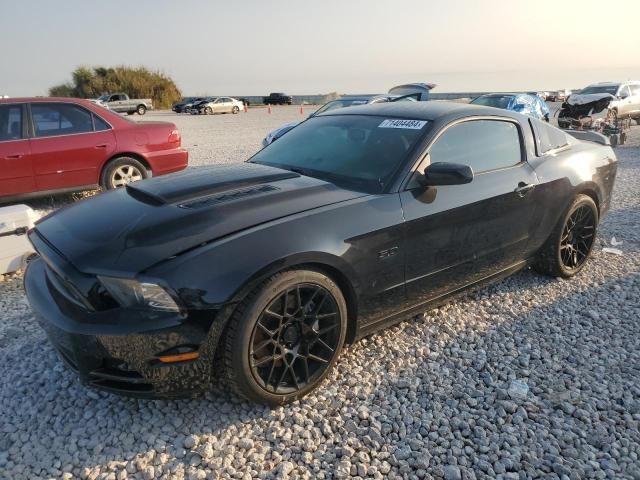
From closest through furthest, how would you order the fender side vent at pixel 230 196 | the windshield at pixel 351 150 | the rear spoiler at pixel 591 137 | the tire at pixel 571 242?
the fender side vent at pixel 230 196, the windshield at pixel 351 150, the tire at pixel 571 242, the rear spoiler at pixel 591 137

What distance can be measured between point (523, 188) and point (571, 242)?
1.01 metres

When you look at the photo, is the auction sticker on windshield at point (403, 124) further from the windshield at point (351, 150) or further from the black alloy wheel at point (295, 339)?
the black alloy wheel at point (295, 339)

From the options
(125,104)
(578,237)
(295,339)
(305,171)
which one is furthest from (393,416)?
(125,104)

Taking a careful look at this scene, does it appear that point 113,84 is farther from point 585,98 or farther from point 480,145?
point 480,145

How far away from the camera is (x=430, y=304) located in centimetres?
→ 319

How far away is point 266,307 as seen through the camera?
2.33 metres

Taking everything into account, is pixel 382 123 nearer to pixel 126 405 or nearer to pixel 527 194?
pixel 527 194

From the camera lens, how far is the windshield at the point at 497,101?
13484 mm

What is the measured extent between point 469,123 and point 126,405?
9.10ft

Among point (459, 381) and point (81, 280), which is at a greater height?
point (81, 280)

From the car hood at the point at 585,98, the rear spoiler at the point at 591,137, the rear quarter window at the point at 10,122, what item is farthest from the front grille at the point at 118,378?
the car hood at the point at 585,98

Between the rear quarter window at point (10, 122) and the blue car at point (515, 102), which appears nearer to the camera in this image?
the rear quarter window at point (10, 122)

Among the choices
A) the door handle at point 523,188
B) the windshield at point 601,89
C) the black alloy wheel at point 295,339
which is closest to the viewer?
the black alloy wheel at point 295,339

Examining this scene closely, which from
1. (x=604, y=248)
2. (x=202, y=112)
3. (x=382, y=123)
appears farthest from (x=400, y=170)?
(x=202, y=112)
